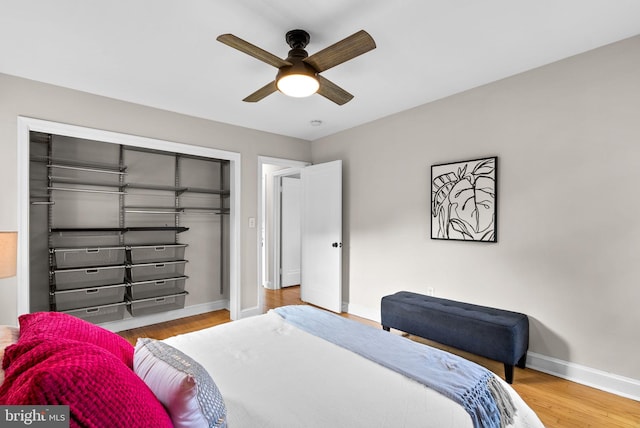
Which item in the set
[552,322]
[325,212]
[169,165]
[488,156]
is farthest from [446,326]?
[169,165]

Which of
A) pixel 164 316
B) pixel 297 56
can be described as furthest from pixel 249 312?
pixel 297 56

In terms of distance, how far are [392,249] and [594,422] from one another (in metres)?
2.16

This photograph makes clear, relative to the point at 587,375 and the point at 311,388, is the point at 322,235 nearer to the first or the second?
the point at 587,375

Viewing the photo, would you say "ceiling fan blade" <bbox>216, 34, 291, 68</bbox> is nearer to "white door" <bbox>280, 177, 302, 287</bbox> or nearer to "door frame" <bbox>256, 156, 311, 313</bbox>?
"door frame" <bbox>256, 156, 311, 313</bbox>

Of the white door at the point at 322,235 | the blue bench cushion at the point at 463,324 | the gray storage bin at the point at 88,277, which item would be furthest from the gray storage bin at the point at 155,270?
the blue bench cushion at the point at 463,324

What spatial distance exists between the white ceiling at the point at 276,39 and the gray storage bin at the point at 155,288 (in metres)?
2.07

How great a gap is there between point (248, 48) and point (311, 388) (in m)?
1.81

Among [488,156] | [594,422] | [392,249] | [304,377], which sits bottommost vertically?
[594,422]

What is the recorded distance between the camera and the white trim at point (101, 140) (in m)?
2.73

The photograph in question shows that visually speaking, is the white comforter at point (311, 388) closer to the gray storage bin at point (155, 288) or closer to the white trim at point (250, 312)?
the gray storage bin at point (155, 288)

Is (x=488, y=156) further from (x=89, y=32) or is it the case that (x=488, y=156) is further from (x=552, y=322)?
(x=89, y=32)

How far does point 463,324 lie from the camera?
2.61 meters

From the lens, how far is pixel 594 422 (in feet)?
6.51

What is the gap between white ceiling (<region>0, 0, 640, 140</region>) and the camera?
191cm
